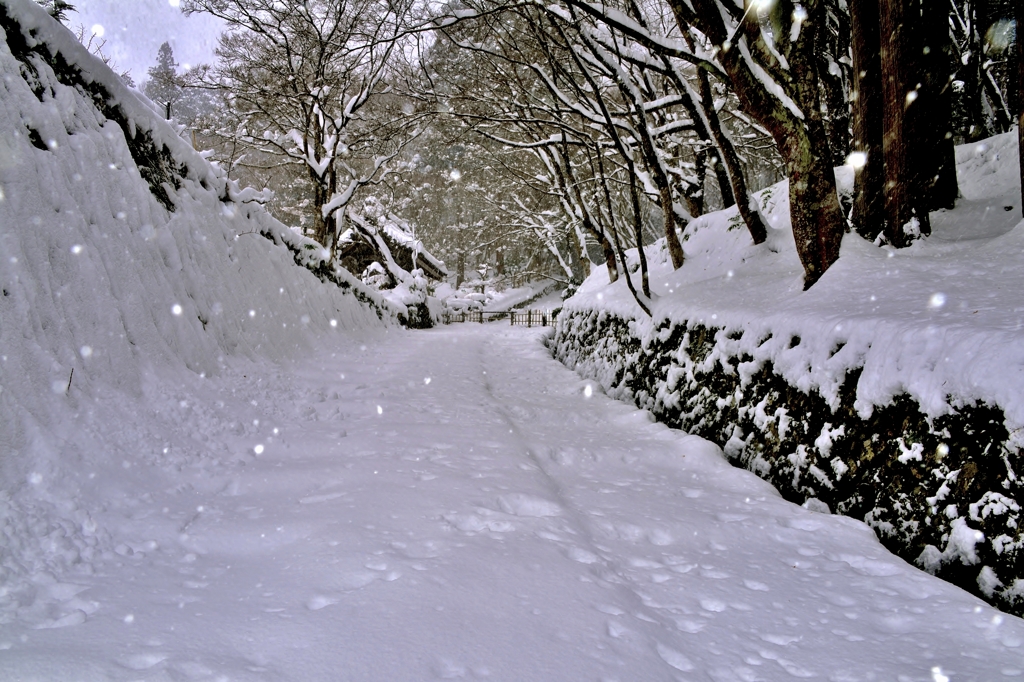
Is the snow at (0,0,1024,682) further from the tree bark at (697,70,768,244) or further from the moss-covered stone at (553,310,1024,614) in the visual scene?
the tree bark at (697,70,768,244)

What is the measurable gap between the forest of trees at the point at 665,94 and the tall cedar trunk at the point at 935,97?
0.02 m

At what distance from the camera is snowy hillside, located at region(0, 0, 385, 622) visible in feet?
7.23

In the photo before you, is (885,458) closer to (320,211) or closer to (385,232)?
(320,211)

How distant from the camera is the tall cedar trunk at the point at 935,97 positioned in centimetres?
432

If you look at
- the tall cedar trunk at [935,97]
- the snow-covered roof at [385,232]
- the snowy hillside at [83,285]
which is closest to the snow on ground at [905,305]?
the tall cedar trunk at [935,97]

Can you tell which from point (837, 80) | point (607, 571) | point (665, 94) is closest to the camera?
point (607, 571)

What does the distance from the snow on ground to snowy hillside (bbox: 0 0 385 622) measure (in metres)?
3.76

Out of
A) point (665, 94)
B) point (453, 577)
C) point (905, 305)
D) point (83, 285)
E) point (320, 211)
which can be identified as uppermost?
point (665, 94)

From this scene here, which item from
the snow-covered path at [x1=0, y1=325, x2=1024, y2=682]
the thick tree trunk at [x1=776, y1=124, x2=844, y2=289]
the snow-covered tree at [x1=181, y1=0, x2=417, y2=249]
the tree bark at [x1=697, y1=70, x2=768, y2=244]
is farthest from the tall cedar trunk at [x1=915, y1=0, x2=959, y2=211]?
the snow-covered tree at [x1=181, y1=0, x2=417, y2=249]

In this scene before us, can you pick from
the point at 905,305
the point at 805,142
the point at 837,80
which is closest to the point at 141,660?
the point at 905,305

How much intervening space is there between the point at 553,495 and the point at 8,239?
11.2 ft

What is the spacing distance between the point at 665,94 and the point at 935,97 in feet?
25.4

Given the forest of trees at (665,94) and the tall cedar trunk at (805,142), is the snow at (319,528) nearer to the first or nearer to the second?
the tall cedar trunk at (805,142)

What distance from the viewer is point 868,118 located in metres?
4.82
